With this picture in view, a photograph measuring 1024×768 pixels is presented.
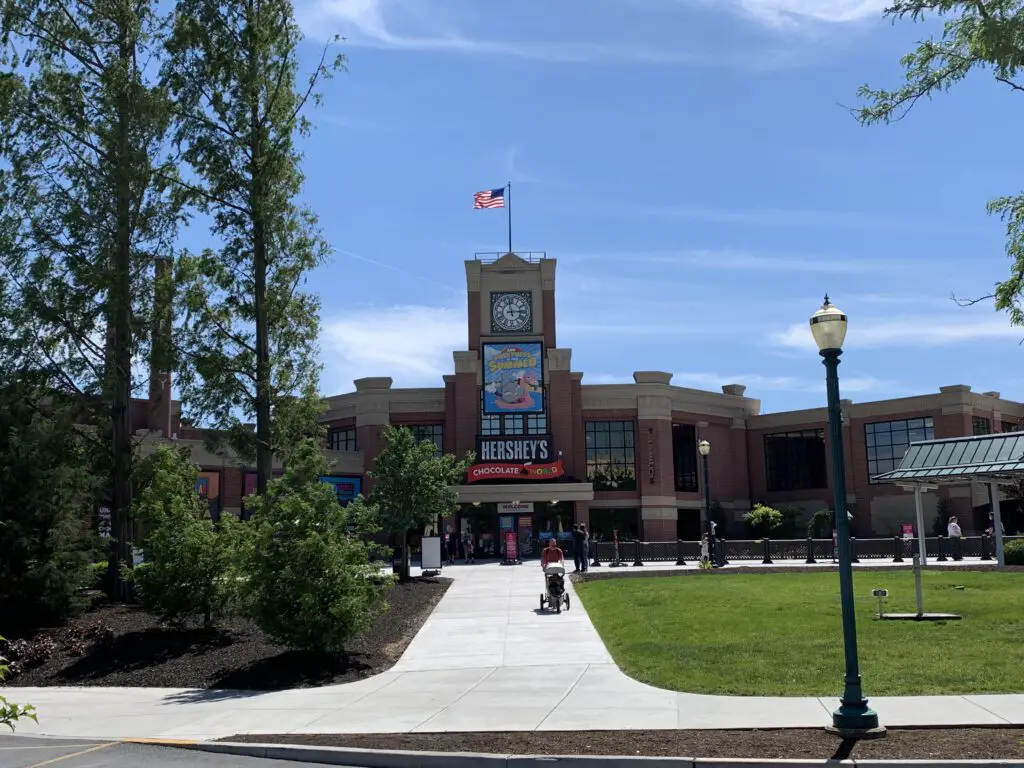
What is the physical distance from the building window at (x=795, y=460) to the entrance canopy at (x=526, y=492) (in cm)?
1721

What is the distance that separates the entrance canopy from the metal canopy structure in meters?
21.0

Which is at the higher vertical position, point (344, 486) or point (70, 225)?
point (70, 225)

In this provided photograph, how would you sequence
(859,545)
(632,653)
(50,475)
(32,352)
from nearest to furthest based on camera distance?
1. (632,653)
2. (50,475)
3. (32,352)
4. (859,545)

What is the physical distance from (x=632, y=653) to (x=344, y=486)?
137 feet

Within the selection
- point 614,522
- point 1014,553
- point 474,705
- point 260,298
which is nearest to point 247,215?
point 260,298

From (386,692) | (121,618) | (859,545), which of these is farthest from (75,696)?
(859,545)

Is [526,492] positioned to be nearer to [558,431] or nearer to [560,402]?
[558,431]

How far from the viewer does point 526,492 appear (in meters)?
51.8

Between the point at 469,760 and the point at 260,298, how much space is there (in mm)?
16034

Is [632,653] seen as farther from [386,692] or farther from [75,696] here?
[75,696]

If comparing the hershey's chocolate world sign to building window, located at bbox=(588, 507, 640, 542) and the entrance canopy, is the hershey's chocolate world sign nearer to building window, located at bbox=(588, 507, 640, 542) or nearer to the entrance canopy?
the entrance canopy

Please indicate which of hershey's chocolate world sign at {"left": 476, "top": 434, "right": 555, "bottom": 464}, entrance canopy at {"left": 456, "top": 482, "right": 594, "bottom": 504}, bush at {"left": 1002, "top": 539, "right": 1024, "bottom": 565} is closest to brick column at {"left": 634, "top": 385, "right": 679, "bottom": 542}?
entrance canopy at {"left": 456, "top": 482, "right": 594, "bottom": 504}

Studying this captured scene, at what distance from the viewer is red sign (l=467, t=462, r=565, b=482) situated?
52344 millimetres

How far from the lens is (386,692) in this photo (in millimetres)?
13461
